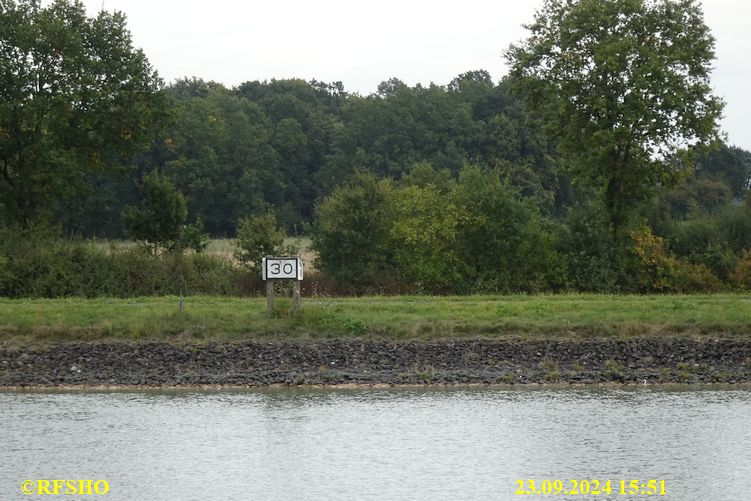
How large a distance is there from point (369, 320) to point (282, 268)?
2.61 m

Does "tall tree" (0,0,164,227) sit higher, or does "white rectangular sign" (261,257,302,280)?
"tall tree" (0,0,164,227)

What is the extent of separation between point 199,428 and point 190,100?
251ft

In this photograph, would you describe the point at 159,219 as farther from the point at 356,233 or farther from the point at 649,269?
the point at 649,269

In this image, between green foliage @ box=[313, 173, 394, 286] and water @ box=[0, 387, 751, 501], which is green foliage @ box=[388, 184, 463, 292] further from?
water @ box=[0, 387, 751, 501]

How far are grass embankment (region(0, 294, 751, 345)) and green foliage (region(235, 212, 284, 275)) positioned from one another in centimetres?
999

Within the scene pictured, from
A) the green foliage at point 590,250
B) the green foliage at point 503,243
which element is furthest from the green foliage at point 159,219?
the green foliage at point 590,250

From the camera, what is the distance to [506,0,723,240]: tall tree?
130 feet

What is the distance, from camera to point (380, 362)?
84.4ft

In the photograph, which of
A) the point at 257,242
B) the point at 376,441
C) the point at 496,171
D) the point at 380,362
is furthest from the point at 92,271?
the point at 376,441

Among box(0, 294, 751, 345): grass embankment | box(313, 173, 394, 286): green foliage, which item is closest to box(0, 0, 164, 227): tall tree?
box(313, 173, 394, 286): green foliage

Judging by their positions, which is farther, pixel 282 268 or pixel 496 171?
pixel 496 171

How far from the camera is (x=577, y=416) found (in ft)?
66.4

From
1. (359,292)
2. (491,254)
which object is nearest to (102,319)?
(359,292)

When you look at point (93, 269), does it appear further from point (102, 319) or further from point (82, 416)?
point (82, 416)
